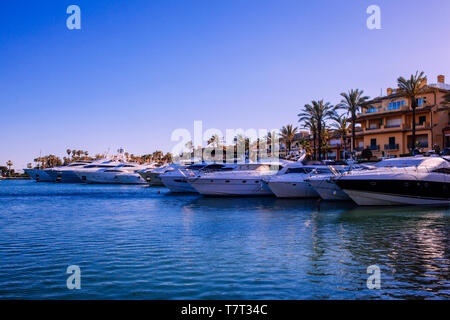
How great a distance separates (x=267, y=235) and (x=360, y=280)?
245 inches

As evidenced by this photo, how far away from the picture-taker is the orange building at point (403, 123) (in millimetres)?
53312

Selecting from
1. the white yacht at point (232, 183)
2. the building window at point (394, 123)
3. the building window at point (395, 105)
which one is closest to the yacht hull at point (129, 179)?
the white yacht at point (232, 183)

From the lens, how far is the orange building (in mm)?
53312

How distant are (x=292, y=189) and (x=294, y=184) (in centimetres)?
44

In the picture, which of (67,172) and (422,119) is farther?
(67,172)

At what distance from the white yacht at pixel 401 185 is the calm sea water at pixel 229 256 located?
314cm

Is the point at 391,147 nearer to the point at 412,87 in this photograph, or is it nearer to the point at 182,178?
the point at 412,87

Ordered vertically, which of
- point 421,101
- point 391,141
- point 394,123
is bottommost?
point 391,141

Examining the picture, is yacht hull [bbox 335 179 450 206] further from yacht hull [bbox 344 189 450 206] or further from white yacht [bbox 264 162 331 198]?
white yacht [bbox 264 162 331 198]

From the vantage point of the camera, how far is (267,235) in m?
15.0

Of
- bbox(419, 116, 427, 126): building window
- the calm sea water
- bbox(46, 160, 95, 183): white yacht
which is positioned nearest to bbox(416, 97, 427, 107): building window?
bbox(419, 116, 427, 126): building window

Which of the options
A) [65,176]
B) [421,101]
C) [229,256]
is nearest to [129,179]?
[65,176]

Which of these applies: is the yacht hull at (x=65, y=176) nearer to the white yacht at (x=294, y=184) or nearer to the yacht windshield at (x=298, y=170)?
the yacht windshield at (x=298, y=170)

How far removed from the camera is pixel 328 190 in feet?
92.7
